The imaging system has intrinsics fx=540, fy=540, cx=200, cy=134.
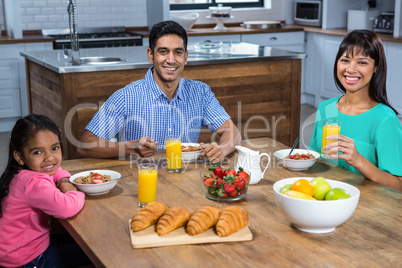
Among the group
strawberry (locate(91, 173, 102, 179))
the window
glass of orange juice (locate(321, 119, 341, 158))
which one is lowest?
strawberry (locate(91, 173, 102, 179))

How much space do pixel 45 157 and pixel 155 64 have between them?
0.96 metres

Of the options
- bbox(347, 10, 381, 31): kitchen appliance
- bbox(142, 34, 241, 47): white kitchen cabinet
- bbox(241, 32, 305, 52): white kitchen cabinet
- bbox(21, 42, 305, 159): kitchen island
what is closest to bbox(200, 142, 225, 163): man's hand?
bbox(21, 42, 305, 159): kitchen island

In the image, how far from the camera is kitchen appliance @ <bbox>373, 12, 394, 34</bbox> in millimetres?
5766

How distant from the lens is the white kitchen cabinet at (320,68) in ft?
20.5

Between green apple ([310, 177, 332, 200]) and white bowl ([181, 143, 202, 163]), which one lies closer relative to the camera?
green apple ([310, 177, 332, 200])

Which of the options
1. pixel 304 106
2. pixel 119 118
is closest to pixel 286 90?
pixel 119 118

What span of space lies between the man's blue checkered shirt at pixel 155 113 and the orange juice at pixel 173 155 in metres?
0.45

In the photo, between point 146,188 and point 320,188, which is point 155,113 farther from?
point 320,188

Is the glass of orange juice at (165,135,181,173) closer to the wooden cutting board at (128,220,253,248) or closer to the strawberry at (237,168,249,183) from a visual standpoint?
the strawberry at (237,168,249,183)

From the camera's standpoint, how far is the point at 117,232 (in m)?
1.57

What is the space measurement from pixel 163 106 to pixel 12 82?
3.50 m

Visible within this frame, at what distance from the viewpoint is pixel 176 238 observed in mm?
1485

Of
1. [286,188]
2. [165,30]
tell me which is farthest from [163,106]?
[286,188]

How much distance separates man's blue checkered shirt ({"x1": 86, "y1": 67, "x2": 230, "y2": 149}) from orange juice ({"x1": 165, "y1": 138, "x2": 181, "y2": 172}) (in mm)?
445
